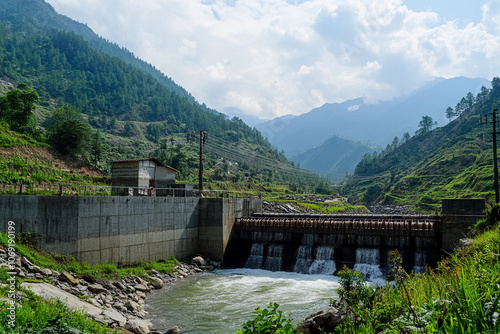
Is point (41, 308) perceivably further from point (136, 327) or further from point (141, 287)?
point (141, 287)

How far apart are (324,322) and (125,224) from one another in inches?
652

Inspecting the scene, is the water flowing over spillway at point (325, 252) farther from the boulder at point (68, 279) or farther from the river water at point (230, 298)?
the boulder at point (68, 279)

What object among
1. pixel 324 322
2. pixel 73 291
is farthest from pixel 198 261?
pixel 324 322

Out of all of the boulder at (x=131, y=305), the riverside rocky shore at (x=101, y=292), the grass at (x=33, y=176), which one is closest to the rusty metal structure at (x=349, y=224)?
the riverside rocky shore at (x=101, y=292)

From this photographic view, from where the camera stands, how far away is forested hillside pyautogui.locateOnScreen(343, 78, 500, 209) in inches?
3174

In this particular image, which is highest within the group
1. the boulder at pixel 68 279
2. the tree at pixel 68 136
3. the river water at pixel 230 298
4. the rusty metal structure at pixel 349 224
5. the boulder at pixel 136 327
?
the tree at pixel 68 136

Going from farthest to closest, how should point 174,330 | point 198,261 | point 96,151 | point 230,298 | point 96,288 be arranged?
1. point 96,151
2. point 198,261
3. point 230,298
4. point 96,288
5. point 174,330

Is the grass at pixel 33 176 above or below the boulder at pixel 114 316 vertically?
above

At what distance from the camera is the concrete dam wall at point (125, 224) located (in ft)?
59.3

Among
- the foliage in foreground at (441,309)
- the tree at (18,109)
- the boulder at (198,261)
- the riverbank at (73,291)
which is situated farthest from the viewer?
the tree at (18,109)

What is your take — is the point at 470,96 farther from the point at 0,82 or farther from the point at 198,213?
the point at 0,82

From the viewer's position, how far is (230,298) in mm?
18922

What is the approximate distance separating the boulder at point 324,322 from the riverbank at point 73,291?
20.1 ft

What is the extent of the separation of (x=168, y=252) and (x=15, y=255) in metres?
11.3
